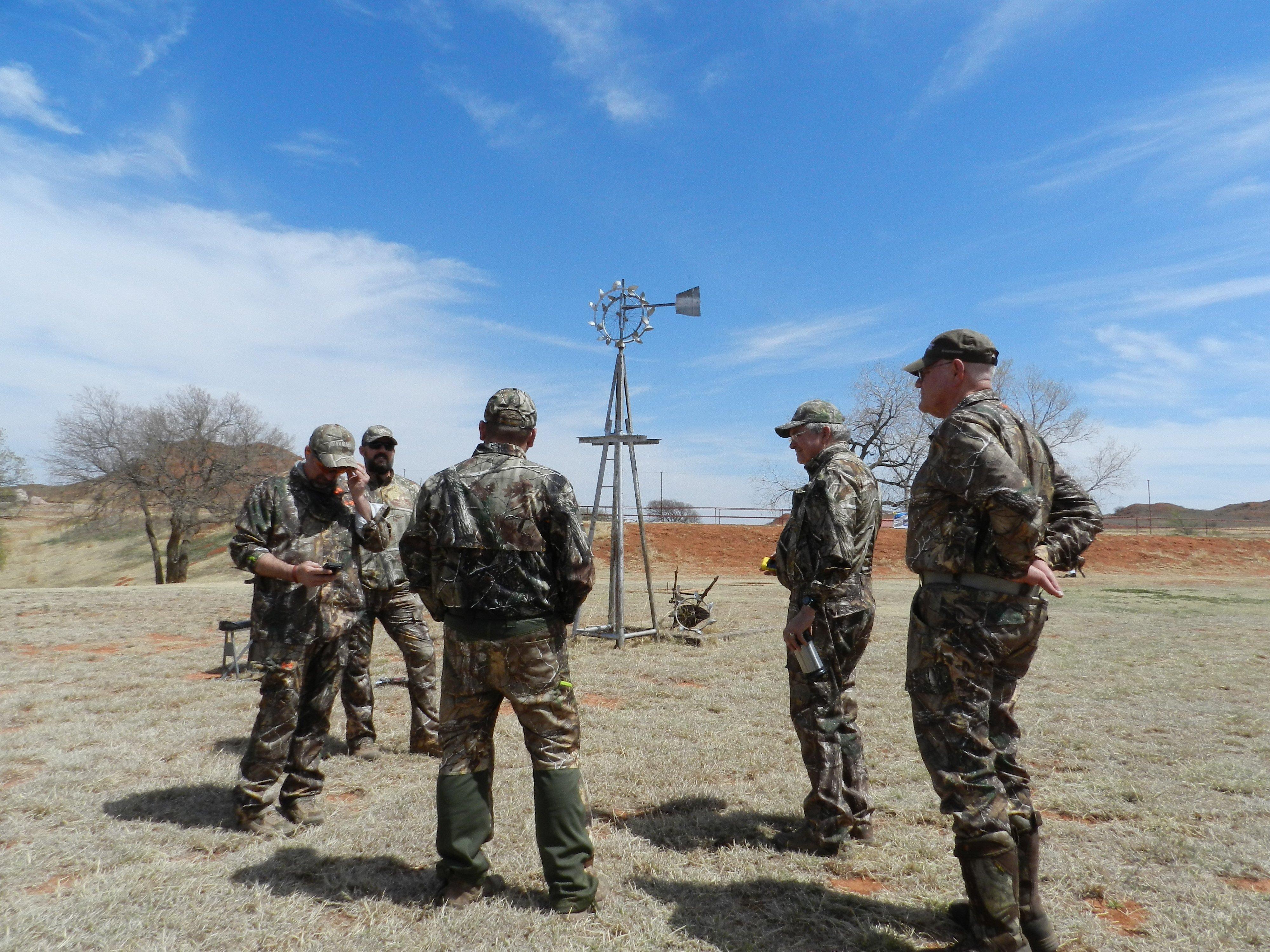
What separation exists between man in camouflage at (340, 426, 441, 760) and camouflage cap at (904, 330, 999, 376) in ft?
12.2

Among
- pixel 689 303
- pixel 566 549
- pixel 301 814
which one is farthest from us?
pixel 689 303

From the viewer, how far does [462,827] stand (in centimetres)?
309

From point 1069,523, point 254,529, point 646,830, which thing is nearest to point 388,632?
point 254,529

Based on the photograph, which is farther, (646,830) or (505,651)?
(646,830)

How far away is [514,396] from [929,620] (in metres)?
1.94

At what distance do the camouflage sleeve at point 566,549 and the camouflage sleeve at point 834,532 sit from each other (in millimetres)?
1108

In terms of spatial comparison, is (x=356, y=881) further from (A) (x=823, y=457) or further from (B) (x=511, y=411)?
(A) (x=823, y=457)

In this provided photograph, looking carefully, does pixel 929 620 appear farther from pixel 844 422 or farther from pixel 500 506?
pixel 500 506

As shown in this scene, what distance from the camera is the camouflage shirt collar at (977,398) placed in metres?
2.88

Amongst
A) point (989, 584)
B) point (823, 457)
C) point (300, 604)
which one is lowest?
point (300, 604)

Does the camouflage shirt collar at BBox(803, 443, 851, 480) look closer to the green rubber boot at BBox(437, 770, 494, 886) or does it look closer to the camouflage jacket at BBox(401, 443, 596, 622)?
the camouflage jacket at BBox(401, 443, 596, 622)

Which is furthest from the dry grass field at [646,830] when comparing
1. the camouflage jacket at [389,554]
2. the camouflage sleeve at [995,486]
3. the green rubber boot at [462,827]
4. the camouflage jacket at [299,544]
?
the camouflage sleeve at [995,486]

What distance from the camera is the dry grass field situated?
2.96 m

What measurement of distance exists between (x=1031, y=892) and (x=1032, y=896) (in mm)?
16
